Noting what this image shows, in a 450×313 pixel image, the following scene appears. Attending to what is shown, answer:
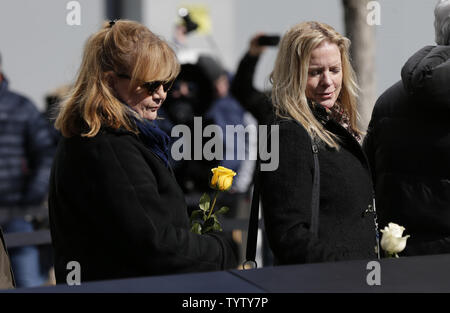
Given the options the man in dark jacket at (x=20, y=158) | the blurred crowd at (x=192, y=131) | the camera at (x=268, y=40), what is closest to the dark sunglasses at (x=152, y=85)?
the blurred crowd at (x=192, y=131)

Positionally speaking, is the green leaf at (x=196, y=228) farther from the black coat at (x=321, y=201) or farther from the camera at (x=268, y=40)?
the camera at (x=268, y=40)

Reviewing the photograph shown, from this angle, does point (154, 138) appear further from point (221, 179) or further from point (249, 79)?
point (249, 79)

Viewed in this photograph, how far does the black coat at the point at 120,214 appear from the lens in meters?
2.21

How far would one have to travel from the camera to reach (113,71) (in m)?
2.43

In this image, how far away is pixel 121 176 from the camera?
224 cm

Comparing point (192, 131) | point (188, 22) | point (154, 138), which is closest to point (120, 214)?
point (154, 138)

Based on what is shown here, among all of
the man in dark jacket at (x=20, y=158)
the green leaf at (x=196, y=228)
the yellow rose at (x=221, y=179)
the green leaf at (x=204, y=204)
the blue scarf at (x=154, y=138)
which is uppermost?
the blue scarf at (x=154, y=138)

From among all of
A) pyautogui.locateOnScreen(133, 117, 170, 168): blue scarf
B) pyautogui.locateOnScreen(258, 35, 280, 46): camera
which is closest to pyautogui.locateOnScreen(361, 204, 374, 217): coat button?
pyautogui.locateOnScreen(133, 117, 170, 168): blue scarf

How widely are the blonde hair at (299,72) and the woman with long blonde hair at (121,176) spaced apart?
36 cm

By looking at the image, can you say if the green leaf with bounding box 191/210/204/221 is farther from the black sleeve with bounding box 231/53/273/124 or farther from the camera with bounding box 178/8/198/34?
the camera with bounding box 178/8/198/34

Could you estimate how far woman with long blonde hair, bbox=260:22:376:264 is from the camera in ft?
7.85

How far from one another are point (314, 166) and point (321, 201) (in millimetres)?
108
